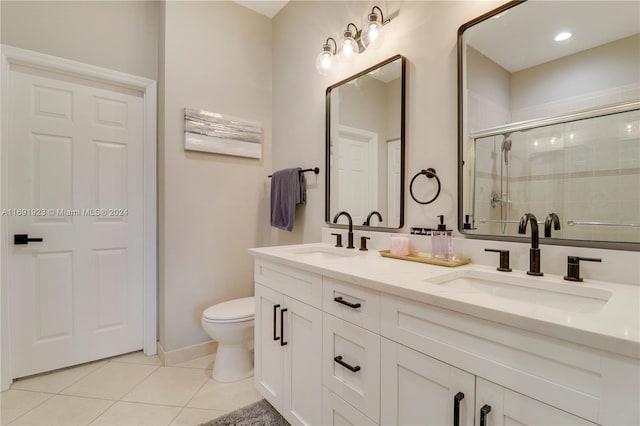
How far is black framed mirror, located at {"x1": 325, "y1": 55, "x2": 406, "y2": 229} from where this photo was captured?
157 cm

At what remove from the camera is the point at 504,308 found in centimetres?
67

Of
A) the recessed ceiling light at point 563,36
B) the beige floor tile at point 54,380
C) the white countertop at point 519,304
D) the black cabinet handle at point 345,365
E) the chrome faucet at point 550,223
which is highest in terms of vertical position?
the recessed ceiling light at point 563,36

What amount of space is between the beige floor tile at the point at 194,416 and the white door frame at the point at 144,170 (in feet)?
2.76

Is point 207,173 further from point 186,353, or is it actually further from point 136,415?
A: point 136,415

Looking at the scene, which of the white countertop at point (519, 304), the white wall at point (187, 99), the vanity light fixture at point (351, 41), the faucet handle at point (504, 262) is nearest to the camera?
the white countertop at point (519, 304)

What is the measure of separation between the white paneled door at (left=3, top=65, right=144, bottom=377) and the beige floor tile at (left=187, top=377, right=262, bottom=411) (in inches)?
33.9

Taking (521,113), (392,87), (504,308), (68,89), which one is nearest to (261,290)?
(504,308)

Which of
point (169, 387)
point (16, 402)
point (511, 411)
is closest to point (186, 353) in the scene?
point (169, 387)

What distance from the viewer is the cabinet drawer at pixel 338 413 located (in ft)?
3.35

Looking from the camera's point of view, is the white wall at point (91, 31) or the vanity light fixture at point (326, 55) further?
the vanity light fixture at point (326, 55)

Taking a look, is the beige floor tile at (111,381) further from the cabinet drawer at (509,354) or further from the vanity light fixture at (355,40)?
the vanity light fixture at (355,40)

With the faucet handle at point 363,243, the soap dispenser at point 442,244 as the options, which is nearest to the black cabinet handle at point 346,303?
the soap dispenser at point 442,244

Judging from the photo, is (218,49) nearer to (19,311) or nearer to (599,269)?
(19,311)

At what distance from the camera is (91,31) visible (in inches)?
79.0
